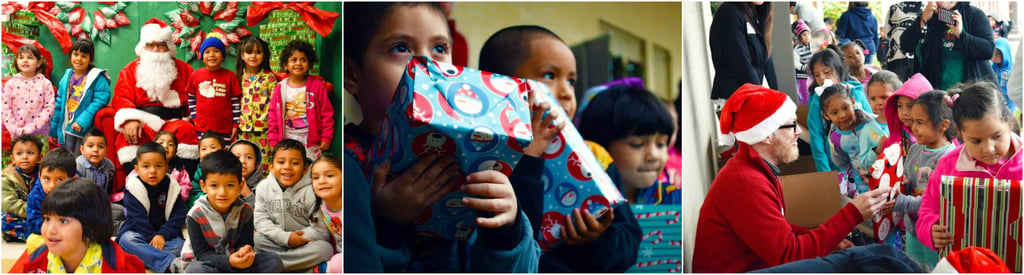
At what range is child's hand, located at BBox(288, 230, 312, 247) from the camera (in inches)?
151

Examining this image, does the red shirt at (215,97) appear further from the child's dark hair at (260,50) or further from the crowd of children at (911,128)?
the crowd of children at (911,128)

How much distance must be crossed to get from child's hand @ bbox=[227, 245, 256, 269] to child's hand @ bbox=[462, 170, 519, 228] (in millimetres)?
1020

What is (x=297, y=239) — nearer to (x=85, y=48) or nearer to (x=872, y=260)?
(x=85, y=48)

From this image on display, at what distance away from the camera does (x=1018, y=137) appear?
383cm

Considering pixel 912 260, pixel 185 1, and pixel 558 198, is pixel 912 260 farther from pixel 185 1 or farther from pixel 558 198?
pixel 185 1

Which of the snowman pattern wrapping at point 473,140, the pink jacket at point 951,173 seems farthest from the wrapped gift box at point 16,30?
the pink jacket at point 951,173

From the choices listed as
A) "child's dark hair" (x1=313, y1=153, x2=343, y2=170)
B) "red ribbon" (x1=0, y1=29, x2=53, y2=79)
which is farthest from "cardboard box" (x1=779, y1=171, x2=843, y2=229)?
"red ribbon" (x1=0, y1=29, x2=53, y2=79)

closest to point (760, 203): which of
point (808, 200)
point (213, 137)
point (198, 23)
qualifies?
point (808, 200)

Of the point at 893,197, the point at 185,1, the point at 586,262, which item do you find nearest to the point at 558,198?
the point at 586,262

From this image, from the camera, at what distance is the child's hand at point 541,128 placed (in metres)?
3.76

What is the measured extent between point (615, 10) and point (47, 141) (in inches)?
107

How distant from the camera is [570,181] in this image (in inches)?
148

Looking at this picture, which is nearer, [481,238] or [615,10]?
[481,238]

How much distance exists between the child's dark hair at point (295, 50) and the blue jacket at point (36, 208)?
1245 mm
